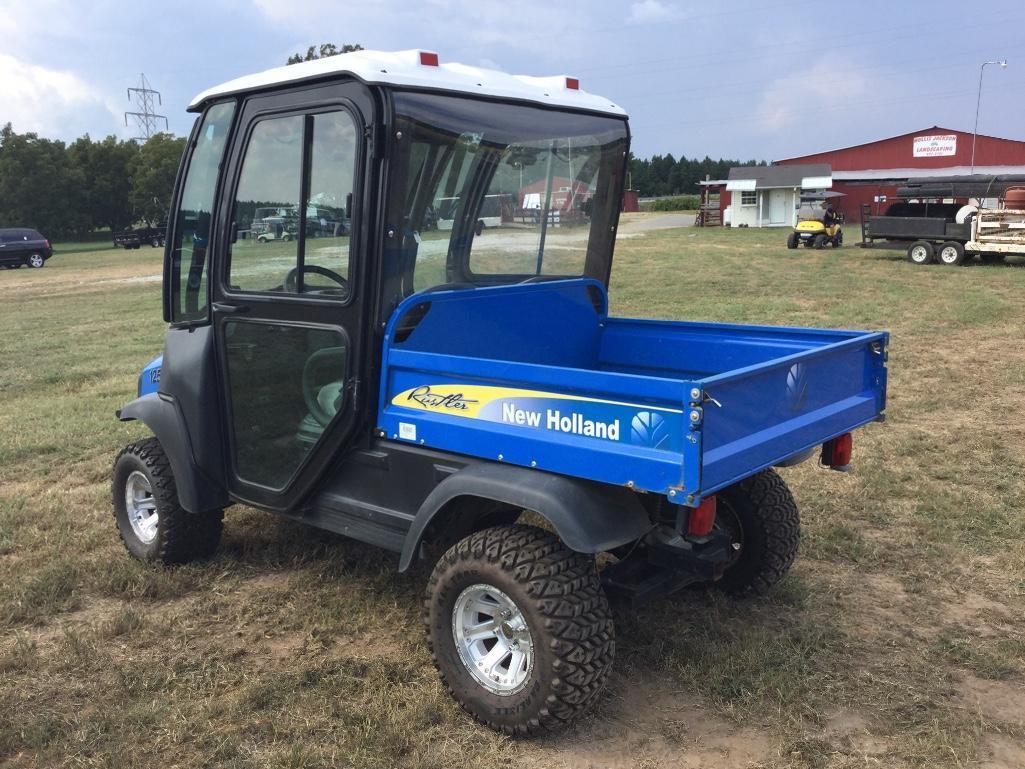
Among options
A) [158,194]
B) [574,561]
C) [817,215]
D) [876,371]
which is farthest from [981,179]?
[158,194]

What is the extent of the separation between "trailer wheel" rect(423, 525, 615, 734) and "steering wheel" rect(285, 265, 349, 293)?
1.09 metres

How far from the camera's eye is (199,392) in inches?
151

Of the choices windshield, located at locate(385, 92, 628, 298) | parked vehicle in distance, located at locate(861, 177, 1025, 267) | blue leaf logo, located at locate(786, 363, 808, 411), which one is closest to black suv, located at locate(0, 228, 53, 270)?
parked vehicle in distance, located at locate(861, 177, 1025, 267)

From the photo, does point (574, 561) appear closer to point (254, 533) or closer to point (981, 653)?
point (981, 653)

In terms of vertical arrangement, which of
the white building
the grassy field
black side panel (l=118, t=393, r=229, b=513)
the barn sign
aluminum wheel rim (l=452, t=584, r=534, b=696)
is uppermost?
the barn sign

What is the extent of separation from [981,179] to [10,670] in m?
21.0

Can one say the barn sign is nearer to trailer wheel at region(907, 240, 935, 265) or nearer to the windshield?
trailer wheel at region(907, 240, 935, 265)

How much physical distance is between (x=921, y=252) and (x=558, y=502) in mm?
19080

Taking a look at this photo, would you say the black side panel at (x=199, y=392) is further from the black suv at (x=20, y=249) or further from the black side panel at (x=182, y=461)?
the black suv at (x=20, y=249)

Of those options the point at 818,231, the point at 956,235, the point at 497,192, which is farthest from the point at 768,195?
the point at 497,192

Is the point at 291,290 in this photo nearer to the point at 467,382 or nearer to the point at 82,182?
the point at 467,382

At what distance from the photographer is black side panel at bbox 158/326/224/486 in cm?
383

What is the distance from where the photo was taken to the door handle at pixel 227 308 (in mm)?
3684

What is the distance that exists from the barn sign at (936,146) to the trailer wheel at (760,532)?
1973 inches
